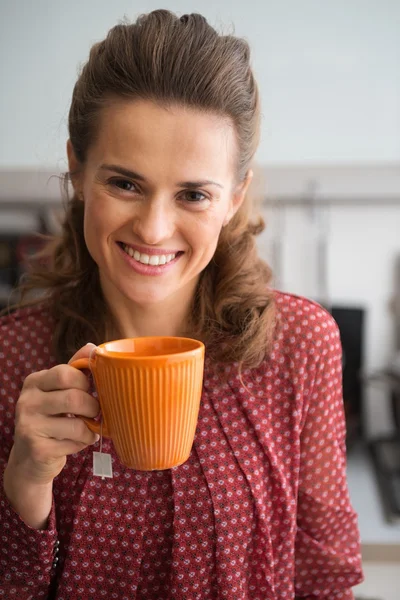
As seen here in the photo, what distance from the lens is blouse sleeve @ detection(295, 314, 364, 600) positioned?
97 cm

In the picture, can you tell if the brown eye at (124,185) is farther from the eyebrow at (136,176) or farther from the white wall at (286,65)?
the white wall at (286,65)

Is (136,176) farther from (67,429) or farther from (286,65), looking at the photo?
(286,65)

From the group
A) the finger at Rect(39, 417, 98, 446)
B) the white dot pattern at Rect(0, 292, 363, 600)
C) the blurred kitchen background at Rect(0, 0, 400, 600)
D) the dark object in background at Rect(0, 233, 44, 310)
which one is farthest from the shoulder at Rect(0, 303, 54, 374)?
the dark object in background at Rect(0, 233, 44, 310)

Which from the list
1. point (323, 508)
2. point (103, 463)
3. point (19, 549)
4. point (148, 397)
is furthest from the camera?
point (323, 508)

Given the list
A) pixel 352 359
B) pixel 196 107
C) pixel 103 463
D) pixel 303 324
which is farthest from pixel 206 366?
pixel 352 359

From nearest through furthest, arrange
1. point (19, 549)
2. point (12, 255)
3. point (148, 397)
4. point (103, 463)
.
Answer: point (148, 397)
point (103, 463)
point (19, 549)
point (12, 255)

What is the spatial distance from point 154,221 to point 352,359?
1.11m

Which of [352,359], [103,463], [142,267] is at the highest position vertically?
[142,267]

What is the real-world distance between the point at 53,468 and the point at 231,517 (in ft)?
0.96

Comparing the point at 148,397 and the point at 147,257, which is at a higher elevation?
the point at 147,257

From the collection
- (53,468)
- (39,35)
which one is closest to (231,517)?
(53,468)

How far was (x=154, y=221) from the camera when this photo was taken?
79 centimetres

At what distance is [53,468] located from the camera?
2.42 ft

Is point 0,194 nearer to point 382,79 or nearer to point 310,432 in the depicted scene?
point 382,79
